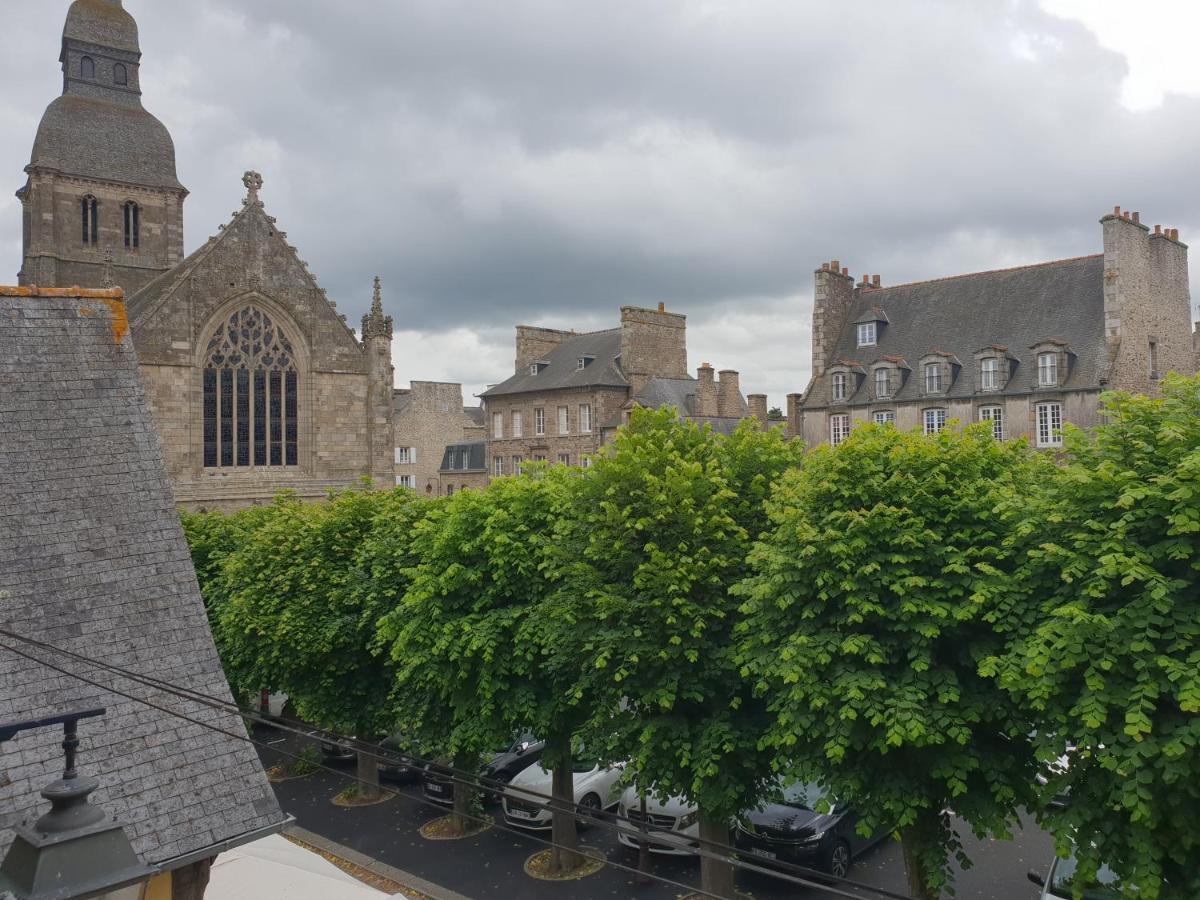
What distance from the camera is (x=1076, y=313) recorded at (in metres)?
43.0

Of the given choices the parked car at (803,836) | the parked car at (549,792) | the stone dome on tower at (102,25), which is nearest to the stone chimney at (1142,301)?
the parked car at (803,836)

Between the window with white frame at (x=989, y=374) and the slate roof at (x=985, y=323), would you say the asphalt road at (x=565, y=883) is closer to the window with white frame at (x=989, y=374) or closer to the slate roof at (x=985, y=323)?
the window with white frame at (x=989, y=374)

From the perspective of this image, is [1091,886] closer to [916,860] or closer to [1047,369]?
[916,860]

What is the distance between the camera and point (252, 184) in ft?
123

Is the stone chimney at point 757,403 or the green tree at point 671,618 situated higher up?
the stone chimney at point 757,403

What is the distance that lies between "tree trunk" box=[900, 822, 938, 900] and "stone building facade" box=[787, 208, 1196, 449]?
25399 millimetres

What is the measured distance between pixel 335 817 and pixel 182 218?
38.6 m

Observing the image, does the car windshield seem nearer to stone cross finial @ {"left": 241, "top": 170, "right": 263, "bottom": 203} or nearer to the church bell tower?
stone cross finial @ {"left": 241, "top": 170, "right": 263, "bottom": 203}

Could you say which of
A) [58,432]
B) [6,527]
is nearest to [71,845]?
[6,527]

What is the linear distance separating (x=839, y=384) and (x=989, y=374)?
7817 millimetres

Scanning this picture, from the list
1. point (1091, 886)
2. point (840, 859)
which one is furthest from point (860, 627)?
point (840, 859)

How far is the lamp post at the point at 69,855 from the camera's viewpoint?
425 centimetres

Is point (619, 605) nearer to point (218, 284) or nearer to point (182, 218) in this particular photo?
point (218, 284)

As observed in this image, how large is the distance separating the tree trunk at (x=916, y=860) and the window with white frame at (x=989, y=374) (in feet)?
109
